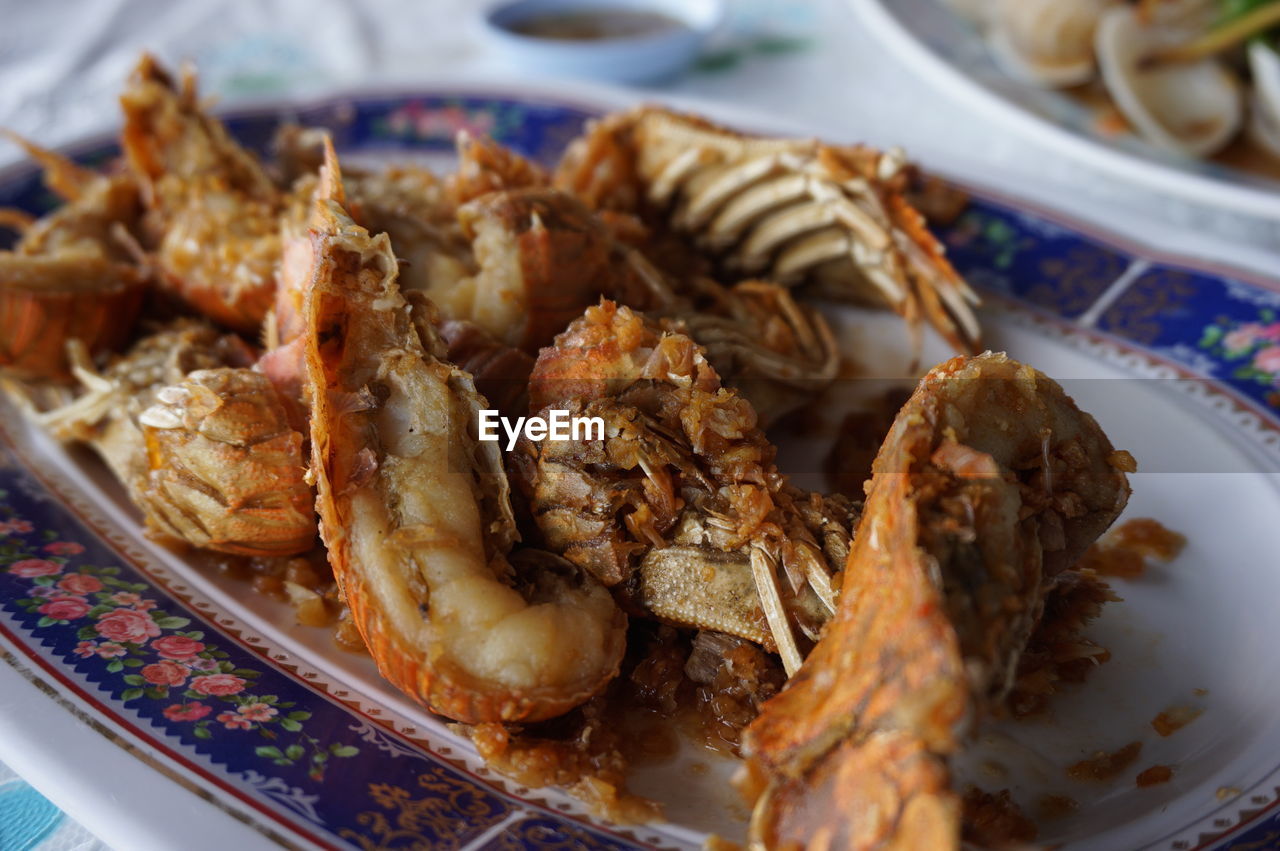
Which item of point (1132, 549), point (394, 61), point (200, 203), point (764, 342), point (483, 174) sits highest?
point (483, 174)

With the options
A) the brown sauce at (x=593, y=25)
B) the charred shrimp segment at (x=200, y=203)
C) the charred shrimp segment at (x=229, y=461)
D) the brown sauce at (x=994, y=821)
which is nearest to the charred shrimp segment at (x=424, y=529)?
the charred shrimp segment at (x=229, y=461)

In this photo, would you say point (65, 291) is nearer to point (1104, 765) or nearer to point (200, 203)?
point (200, 203)

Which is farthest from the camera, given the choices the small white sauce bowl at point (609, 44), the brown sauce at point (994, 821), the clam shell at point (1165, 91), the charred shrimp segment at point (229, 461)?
the small white sauce bowl at point (609, 44)

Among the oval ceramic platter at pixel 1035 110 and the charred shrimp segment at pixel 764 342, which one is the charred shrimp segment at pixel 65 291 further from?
the oval ceramic platter at pixel 1035 110

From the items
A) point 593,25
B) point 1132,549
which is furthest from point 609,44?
point 1132,549

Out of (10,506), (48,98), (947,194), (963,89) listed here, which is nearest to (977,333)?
(947,194)
